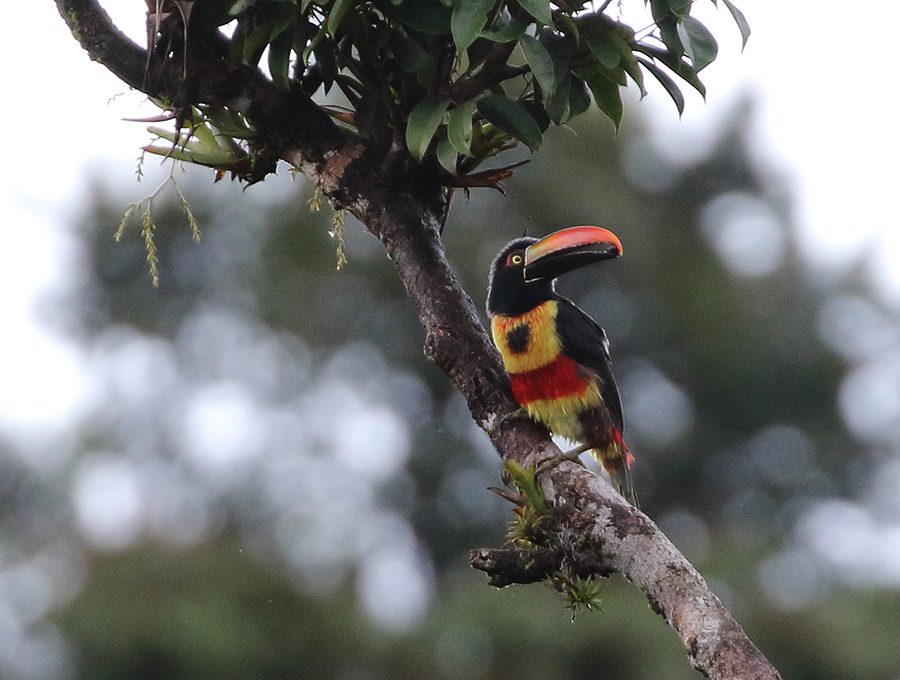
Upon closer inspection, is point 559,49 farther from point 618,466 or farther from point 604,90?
point 618,466

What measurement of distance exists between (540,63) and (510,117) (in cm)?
23

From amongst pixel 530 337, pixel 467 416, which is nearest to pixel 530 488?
pixel 530 337

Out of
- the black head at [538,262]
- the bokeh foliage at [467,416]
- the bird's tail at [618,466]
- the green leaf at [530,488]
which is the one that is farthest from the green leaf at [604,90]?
the bokeh foliage at [467,416]

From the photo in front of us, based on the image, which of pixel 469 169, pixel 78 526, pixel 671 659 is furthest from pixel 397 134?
pixel 78 526

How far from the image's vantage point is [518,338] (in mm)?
3896

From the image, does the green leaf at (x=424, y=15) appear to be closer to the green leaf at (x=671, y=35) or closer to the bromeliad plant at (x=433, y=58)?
the bromeliad plant at (x=433, y=58)

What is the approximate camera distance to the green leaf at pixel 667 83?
293 centimetres

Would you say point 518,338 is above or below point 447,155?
above

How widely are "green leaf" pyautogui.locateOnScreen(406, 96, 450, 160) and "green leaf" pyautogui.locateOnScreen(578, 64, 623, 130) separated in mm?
463

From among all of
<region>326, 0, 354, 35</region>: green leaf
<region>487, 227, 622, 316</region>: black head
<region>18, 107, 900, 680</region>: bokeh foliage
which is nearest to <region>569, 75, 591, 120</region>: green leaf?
<region>487, 227, 622, 316</region>: black head

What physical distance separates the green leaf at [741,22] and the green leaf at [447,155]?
86cm

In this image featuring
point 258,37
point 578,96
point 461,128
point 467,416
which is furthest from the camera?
point 467,416

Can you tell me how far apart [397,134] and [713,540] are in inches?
494

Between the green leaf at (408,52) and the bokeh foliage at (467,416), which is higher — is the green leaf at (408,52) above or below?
below
